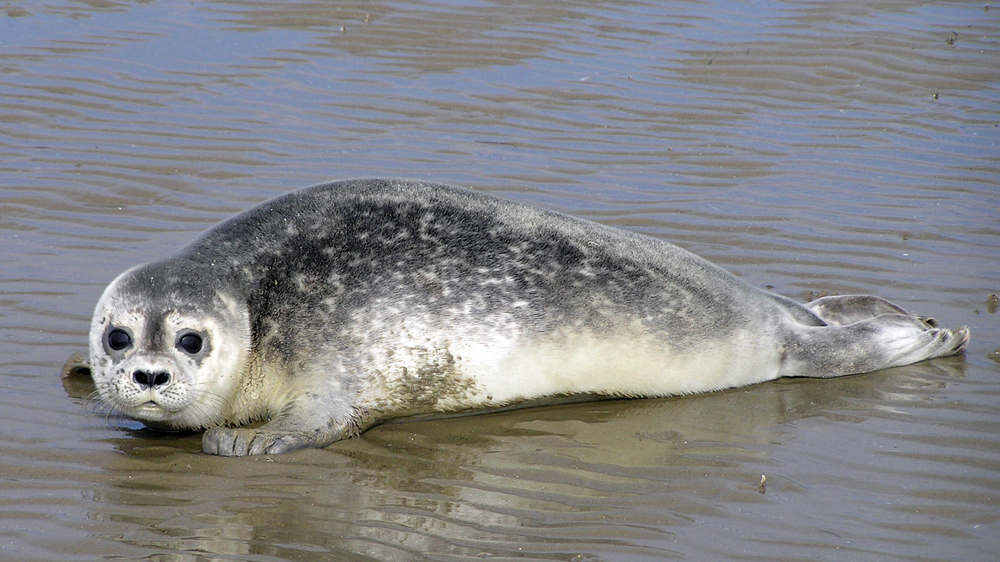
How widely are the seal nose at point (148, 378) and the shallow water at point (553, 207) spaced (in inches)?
11.4

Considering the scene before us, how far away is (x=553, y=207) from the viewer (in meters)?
7.19

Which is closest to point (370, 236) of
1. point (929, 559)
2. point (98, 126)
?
point (929, 559)

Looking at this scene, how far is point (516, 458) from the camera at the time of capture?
4262 millimetres

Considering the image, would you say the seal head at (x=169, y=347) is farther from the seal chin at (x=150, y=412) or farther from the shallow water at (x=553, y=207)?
the shallow water at (x=553, y=207)

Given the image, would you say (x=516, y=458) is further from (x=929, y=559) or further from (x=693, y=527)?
(x=929, y=559)

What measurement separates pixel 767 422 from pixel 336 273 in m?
1.94

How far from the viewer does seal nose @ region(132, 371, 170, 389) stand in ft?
13.5

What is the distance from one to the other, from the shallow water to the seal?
14 cm

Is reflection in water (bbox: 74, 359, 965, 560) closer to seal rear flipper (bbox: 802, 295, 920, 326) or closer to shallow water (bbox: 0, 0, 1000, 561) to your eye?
shallow water (bbox: 0, 0, 1000, 561)

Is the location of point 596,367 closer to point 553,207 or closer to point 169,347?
point 169,347

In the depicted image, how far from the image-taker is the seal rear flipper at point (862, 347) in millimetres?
5129

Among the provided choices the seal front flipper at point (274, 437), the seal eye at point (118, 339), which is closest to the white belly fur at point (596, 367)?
the seal front flipper at point (274, 437)

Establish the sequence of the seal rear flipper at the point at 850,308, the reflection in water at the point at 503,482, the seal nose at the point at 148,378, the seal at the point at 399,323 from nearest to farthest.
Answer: the reflection in water at the point at 503,482
the seal nose at the point at 148,378
the seal at the point at 399,323
the seal rear flipper at the point at 850,308

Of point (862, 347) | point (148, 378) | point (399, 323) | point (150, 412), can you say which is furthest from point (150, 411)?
point (862, 347)
